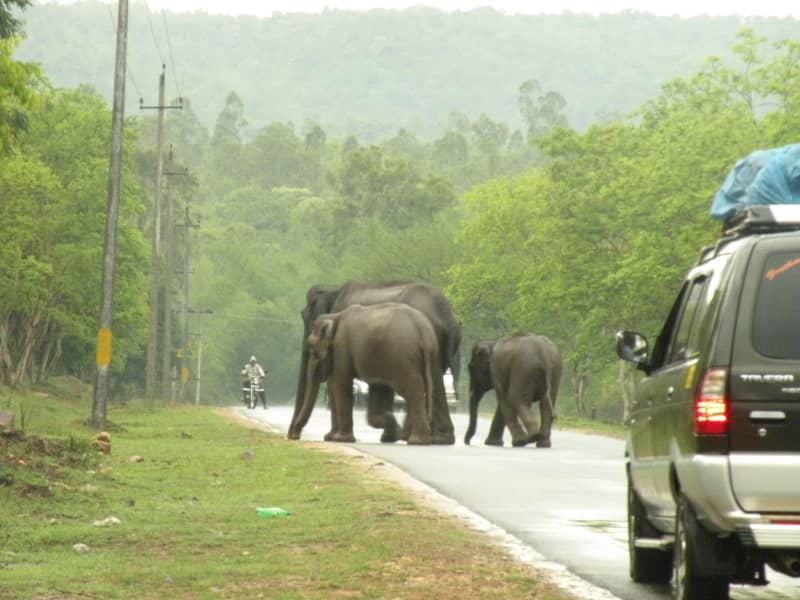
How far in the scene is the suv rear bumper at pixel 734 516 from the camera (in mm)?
9930

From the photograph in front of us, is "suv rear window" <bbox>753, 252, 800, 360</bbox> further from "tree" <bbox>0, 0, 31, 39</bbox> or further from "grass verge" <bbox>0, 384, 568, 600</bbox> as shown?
"tree" <bbox>0, 0, 31, 39</bbox>

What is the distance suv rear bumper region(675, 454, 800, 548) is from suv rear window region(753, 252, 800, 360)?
530 mm

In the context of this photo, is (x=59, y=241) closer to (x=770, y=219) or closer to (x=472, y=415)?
(x=472, y=415)

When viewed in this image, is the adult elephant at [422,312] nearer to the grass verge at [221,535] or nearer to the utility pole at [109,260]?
the utility pole at [109,260]

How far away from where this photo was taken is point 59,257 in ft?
224

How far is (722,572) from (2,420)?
1676 cm

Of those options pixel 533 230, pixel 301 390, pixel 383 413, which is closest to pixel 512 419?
pixel 383 413

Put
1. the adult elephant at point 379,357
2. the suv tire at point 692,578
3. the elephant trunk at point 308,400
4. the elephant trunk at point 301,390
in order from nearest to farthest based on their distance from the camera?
the suv tire at point 692,578, the adult elephant at point 379,357, the elephant trunk at point 308,400, the elephant trunk at point 301,390

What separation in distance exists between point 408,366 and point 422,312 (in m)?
2.43

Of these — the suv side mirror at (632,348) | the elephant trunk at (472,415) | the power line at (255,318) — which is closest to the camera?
the suv side mirror at (632,348)

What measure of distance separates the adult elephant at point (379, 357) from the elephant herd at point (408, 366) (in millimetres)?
16

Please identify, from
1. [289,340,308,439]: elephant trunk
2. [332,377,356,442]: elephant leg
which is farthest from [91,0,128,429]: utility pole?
[332,377,356,442]: elephant leg

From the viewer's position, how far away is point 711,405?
10070 mm

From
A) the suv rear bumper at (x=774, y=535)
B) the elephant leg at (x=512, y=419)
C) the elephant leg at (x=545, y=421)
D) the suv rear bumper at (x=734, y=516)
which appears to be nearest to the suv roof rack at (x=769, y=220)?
the suv rear bumper at (x=734, y=516)
